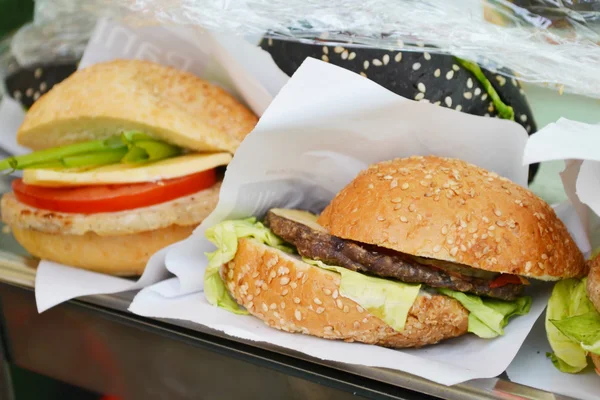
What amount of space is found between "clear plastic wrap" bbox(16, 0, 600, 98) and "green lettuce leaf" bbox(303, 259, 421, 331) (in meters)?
0.52

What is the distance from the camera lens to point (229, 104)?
1785 mm

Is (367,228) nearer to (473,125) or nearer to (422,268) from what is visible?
(422,268)

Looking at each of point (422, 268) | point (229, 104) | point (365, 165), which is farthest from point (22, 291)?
point (422, 268)

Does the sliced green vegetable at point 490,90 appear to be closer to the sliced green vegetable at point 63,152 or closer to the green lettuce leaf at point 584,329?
the green lettuce leaf at point 584,329

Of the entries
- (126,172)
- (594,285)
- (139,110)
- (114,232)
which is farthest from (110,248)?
(594,285)

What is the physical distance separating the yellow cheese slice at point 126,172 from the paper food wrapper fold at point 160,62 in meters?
0.23

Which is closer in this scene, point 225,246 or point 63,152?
point 225,246

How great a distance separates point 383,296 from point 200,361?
0.47 m

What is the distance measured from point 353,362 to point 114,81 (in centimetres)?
107

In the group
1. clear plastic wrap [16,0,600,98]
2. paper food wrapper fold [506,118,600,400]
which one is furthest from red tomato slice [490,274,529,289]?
clear plastic wrap [16,0,600,98]

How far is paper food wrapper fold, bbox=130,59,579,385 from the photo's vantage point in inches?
45.9

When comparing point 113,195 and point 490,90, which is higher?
point 490,90

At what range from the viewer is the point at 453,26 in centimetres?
129

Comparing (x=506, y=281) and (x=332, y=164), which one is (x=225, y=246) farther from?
(x=506, y=281)
